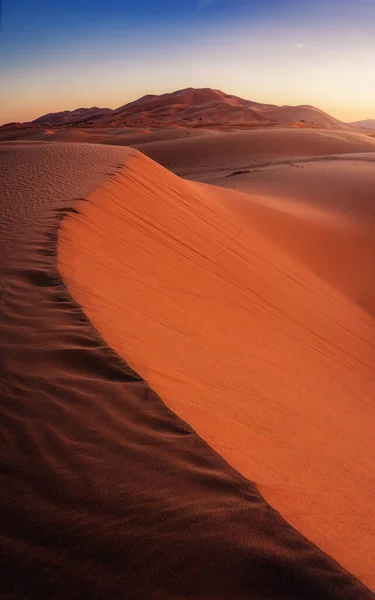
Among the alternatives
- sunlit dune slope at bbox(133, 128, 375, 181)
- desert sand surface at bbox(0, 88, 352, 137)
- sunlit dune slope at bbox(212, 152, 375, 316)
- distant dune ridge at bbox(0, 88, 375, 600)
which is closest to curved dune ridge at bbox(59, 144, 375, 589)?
distant dune ridge at bbox(0, 88, 375, 600)

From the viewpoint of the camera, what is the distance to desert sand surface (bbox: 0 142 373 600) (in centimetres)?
154

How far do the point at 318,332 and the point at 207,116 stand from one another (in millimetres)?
57779

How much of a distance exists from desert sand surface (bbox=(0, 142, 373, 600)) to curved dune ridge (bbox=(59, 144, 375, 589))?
21 millimetres

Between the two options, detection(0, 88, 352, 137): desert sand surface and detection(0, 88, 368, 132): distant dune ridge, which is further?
detection(0, 88, 368, 132): distant dune ridge

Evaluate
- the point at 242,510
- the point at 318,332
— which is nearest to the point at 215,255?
the point at 318,332

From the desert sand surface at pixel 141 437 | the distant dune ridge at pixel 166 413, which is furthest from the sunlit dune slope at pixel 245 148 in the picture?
the desert sand surface at pixel 141 437

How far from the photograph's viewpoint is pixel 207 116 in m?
58.6

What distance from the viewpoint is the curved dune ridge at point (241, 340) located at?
216cm

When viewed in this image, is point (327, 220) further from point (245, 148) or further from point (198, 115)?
point (198, 115)

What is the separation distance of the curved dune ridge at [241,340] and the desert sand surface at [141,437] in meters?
0.02

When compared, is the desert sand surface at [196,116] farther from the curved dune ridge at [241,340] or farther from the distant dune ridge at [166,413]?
the distant dune ridge at [166,413]

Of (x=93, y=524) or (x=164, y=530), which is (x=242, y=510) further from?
(x=93, y=524)

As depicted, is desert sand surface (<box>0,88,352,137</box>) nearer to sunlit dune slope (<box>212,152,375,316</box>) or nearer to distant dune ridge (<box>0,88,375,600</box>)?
sunlit dune slope (<box>212,152,375,316</box>)

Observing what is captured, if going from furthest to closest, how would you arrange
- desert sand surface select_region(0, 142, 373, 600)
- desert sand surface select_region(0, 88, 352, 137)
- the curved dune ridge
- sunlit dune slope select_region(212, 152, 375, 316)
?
desert sand surface select_region(0, 88, 352, 137), sunlit dune slope select_region(212, 152, 375, 316), the curved dune ridge, desert sand surface select_region(0, 142, 373, 600)
